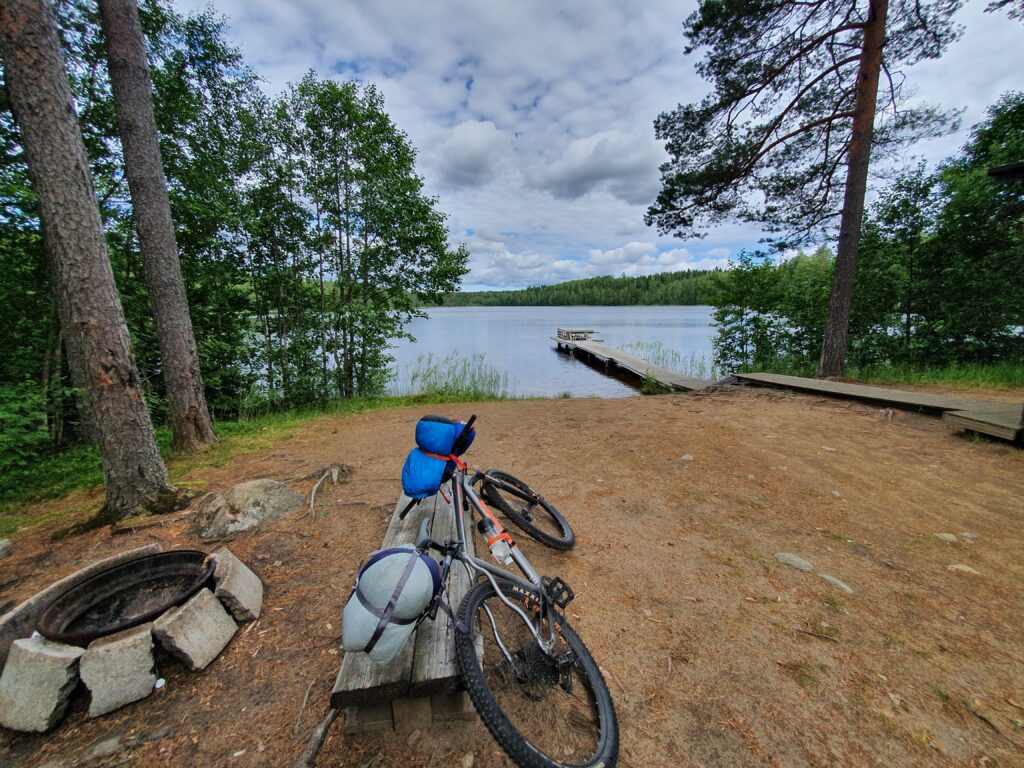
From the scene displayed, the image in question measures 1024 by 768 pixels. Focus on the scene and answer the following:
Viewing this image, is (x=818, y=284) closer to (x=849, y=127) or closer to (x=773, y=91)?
(x=849, y=127)

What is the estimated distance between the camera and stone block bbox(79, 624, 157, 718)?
1474 mm

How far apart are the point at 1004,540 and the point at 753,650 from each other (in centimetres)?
232

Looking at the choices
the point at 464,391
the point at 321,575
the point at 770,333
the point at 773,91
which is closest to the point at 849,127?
the point at 773,91

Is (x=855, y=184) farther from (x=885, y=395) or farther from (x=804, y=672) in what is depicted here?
(x=804, y=672)

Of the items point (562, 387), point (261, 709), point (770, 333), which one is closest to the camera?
point (261, 709)

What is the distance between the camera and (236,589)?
1945 millimetres

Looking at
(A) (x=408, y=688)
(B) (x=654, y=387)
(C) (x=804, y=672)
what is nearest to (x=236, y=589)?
(A) (x=408, y=688)

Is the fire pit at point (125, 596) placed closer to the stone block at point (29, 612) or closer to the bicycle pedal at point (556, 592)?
the stone block at point (29, 612)

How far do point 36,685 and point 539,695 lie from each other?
1943 millimetres

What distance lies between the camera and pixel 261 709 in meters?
1.53

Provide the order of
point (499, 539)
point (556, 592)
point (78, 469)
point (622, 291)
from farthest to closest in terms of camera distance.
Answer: point (622, 291) → point (78, 469) → point (499, 539) → point (556, 592)

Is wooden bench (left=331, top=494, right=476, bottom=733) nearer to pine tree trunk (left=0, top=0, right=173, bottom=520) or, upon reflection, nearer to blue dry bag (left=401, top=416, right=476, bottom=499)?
blue dry bag (left=401, top=416, right=476, bottom=499)

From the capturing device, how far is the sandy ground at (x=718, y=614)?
→ 1.41 metres

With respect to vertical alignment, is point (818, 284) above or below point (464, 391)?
above
